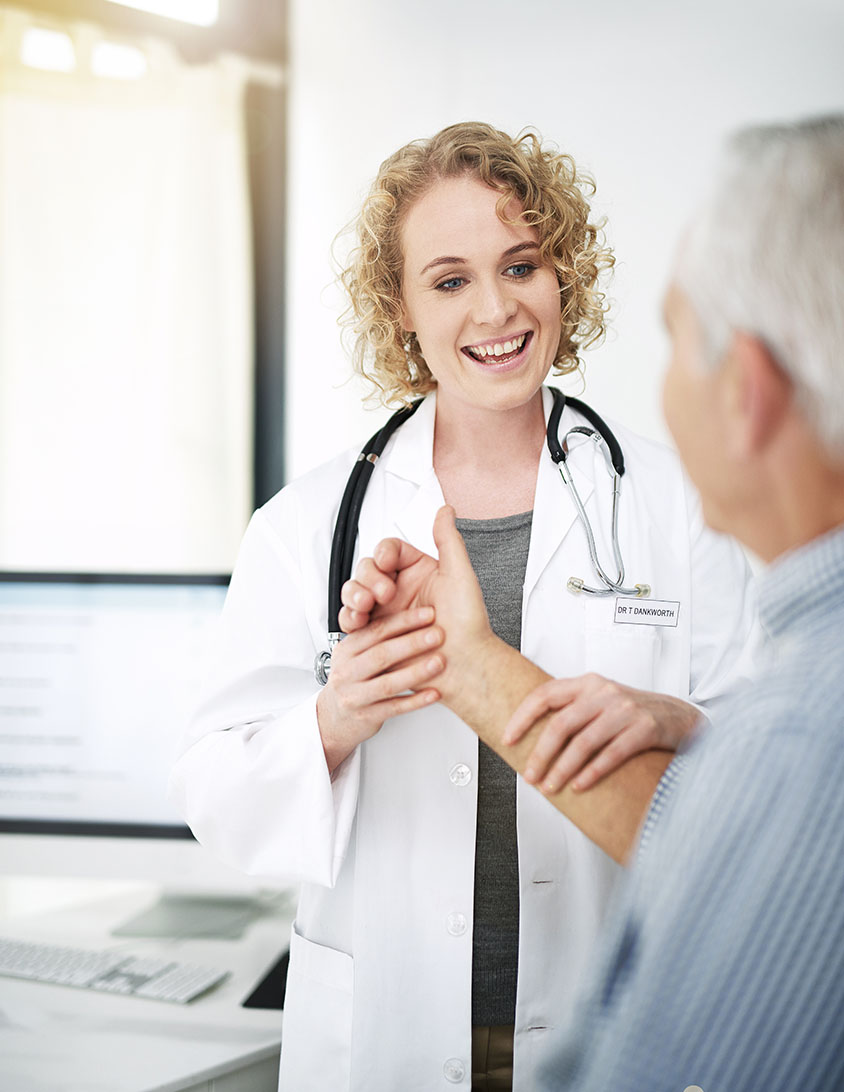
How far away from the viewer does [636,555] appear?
4.45 ft

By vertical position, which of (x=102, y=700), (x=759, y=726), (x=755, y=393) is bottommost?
(x=102, y=700)

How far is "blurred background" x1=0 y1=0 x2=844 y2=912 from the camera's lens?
220cm

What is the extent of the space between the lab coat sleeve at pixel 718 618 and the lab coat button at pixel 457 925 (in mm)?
420

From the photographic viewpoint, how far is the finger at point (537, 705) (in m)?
0.93

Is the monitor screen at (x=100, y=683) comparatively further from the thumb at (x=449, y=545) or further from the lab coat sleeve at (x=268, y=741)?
the thumb at (x=449, y=545)

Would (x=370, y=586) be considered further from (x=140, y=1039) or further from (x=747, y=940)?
(x=140, y=1039)

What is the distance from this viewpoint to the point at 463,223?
1340 mm

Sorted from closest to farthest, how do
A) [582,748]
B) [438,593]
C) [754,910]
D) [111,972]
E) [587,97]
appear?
[754,910] < [582,748] < [438,593] < [111,972] < [587,97]

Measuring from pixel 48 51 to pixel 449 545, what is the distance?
6.14ft

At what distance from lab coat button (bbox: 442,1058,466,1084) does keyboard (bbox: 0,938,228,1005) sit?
501mm

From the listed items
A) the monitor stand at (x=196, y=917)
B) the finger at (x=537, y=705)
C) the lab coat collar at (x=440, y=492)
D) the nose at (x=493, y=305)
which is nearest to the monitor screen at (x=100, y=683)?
the monitor stand at (x=196, y=917)

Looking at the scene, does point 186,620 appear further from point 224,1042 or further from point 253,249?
point 253,249

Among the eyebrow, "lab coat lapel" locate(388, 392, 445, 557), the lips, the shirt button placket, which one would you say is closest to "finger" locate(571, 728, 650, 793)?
the shirt button placket

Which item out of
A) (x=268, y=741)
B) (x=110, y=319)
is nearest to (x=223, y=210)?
(x=110, y=319)
